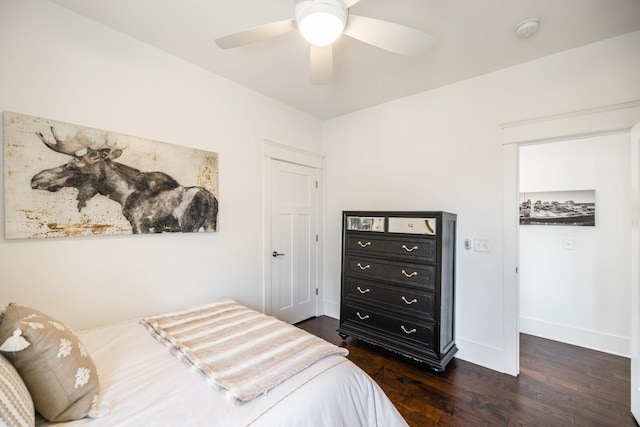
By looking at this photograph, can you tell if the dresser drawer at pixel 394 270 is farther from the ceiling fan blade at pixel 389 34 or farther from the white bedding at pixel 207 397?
the ceiling fan blade at pixel 389 34

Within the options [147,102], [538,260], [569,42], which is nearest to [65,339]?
[147,102]

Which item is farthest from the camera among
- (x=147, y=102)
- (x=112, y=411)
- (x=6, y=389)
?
(x=147, y=102)

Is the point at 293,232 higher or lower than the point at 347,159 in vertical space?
lower

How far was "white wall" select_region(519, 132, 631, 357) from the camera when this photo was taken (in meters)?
2.67

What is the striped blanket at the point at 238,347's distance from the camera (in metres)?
1.15

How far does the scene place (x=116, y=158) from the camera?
195cm

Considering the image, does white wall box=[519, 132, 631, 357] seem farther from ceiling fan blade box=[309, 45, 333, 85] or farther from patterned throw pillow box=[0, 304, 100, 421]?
patterned throw pillow box=[0, 304, 100, 421]

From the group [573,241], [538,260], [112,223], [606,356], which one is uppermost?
[112,223]

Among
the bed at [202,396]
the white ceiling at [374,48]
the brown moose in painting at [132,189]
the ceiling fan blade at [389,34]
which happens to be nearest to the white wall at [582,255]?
the white ceiling at [374,48]

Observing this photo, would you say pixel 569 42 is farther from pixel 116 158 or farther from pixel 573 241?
pixel 116 158

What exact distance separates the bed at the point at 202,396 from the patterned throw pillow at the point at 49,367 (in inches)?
1.3

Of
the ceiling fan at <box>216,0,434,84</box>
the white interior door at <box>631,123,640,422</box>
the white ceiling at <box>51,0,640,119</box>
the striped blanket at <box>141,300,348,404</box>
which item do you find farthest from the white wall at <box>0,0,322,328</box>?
the white interior door at <box>631,123,640,422</box>

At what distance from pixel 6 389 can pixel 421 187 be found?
9.85 ft

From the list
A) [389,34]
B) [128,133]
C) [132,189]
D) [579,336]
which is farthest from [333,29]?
[579,336]
